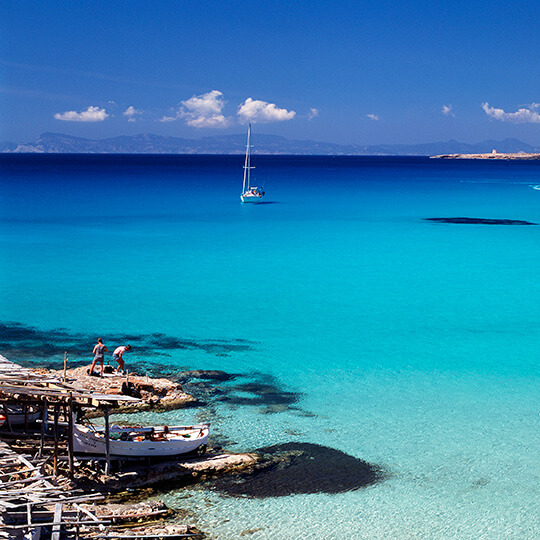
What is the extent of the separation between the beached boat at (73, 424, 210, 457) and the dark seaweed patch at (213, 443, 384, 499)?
109 cm

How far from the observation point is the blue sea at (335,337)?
48.2ft

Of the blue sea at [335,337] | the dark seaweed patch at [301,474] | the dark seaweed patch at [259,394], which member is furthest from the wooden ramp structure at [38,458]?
the dark seaweed patch at [259,394]

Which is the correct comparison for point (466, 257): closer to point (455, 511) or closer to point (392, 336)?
point (392, 336)

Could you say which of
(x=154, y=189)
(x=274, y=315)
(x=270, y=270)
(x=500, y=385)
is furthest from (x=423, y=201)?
(x=500, y=385)

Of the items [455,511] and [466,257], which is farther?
[466,257]

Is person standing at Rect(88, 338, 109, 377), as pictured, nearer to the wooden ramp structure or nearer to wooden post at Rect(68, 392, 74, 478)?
the wooden ramp structure

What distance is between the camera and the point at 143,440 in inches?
600

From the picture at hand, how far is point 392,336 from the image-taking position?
2664 centimetres

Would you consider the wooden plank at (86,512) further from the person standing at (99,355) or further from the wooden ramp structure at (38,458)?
the person standing at (99,355)

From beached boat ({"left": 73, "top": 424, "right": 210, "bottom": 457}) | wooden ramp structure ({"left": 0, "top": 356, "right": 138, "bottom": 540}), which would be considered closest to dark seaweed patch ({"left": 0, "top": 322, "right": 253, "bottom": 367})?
wooden ramp structure ({"left": 0, "top": 356, "right": 138, "bottom": 540})

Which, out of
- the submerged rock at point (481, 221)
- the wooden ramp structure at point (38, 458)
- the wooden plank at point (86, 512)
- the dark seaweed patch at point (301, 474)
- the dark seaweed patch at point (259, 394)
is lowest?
the dark seaweed patch at point (301, 474)

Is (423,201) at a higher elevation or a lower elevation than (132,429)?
higher

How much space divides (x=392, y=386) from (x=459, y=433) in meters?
3.60

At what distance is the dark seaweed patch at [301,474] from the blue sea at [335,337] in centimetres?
27
